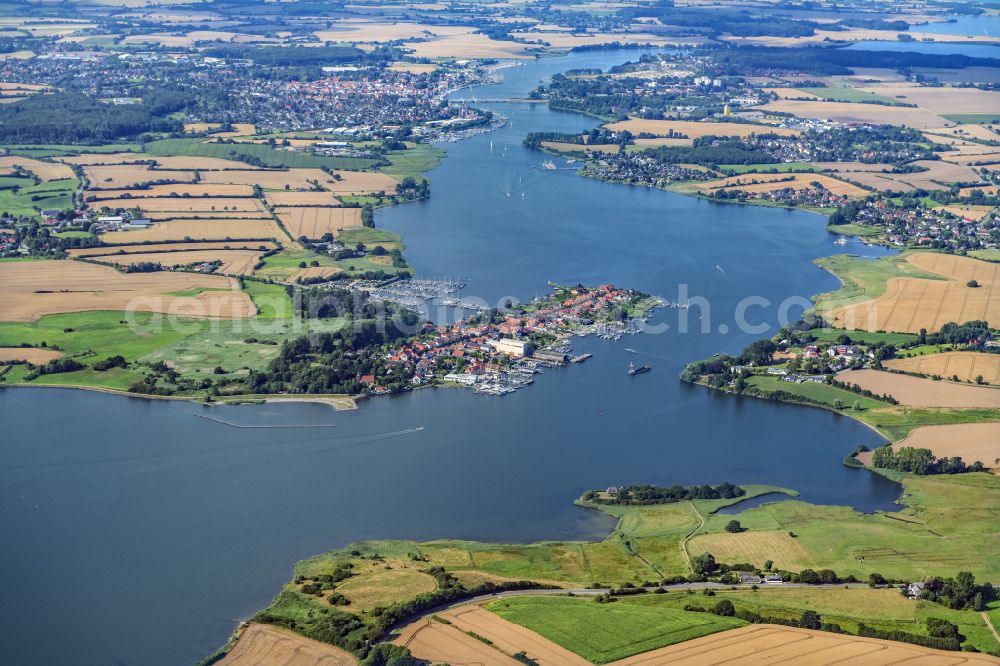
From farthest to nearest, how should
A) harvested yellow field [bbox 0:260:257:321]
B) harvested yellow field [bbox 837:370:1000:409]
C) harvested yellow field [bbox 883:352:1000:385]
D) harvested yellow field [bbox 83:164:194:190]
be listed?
harvested yellow field [bbox 83:164:194:190], harvested yellow field [bbox 0:260:257:321], harvested yellow field [bbox 883:352:1000:385], harvested yellow field [bbox 837:370:1000:409]

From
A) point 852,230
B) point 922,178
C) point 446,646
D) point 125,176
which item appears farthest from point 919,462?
point 125,176

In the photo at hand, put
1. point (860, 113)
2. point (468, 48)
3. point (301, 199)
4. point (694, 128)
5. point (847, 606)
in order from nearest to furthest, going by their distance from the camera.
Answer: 1. point (847, 606)
2. point (301, 199)
3. point (694, 128)
4. point (860, 113)
5. point (468, 48)

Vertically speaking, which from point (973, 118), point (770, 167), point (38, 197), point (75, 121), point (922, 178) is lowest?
point (38, 197)

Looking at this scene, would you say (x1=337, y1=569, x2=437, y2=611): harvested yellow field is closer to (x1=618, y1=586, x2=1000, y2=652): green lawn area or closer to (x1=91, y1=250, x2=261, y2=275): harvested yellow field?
(x1=618, y1=586, x2=1000, y2=652): green lawn area

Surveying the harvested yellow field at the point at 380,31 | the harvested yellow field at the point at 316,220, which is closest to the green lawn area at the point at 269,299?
the harvested yellow field at the point at 316,220

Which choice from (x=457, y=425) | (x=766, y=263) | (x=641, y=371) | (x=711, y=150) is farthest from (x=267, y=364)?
(x=711, y=150)

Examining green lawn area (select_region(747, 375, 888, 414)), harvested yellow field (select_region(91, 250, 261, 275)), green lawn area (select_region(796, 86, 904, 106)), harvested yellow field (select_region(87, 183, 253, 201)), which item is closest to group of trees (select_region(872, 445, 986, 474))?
green lawn area (select_region(747, 375, 888, 414))

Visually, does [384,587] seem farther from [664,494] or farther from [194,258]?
[194,258]

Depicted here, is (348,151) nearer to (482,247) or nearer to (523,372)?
(482,247)
